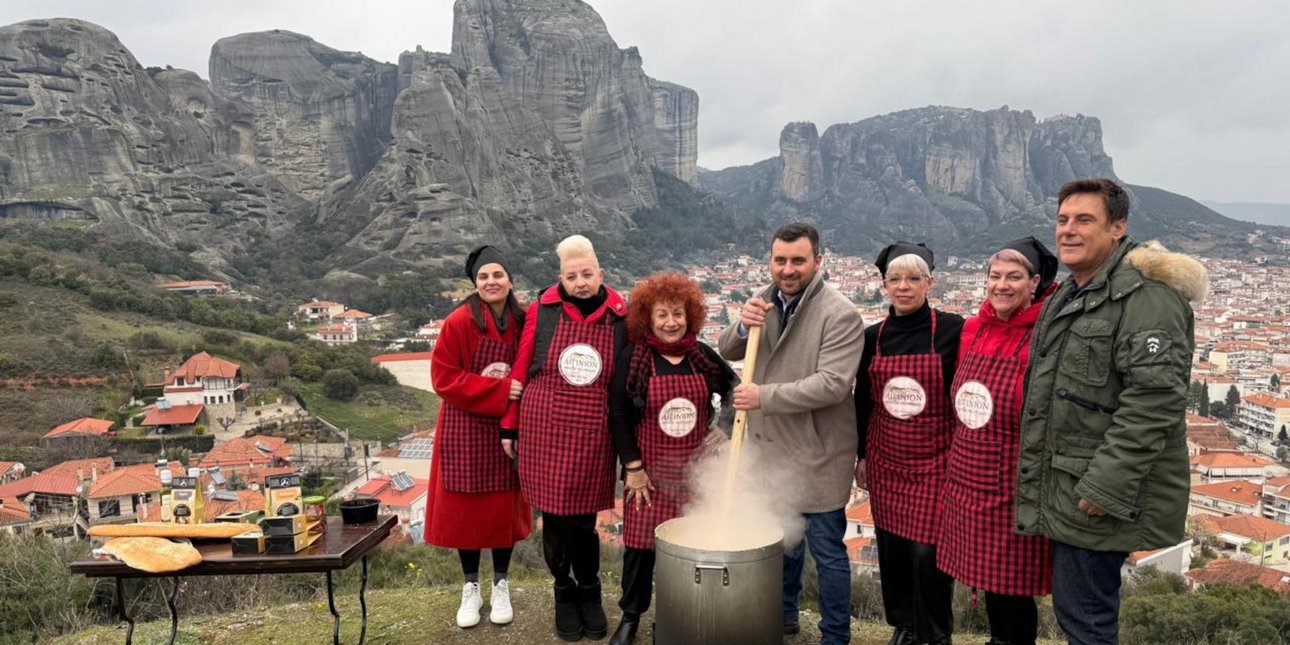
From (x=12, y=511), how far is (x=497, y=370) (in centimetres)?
1741

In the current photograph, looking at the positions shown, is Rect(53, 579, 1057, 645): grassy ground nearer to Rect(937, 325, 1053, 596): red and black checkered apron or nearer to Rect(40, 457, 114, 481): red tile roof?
Rect(937, 325, 1053, 596): red and black checkered apron

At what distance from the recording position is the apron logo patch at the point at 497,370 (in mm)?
3318

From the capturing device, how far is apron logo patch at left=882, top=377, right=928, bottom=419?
2721 millimetres

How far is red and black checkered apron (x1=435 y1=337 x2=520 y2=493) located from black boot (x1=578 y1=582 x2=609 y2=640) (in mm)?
618

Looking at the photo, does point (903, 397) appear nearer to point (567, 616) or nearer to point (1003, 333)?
point (1003, 333)

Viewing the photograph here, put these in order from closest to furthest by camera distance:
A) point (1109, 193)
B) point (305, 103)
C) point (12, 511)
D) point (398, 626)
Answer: point (1109, 193) → point (398, 626) → point (12, 511) → point (305, 103)

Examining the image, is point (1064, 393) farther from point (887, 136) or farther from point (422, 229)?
point (887, 136)

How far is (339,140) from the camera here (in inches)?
3184

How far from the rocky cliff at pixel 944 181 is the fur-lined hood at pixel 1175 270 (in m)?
117

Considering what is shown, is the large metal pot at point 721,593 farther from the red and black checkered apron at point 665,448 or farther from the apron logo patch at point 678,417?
the apron logo patch at point 678,417

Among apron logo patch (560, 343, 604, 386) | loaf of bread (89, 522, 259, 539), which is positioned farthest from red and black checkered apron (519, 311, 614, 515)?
loaf of bread (89, 522, 259, 539)

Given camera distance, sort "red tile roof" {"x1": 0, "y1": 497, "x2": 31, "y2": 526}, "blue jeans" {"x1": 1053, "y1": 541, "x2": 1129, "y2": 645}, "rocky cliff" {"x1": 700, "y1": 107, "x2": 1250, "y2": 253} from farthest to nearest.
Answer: "rocky cliff" {"x1": 700, "y1": 107, "x2": 1250, "y2": 253} < "red tile roof" {"x1": 0, "y1": 497, "x2": 31, "y2": 526} < "blue jeans" {"x1": 1053, "y1": 541, "x2": 1129, "y2": 645}

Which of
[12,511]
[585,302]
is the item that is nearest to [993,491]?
[585,302]

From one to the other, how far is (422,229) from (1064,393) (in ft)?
211
